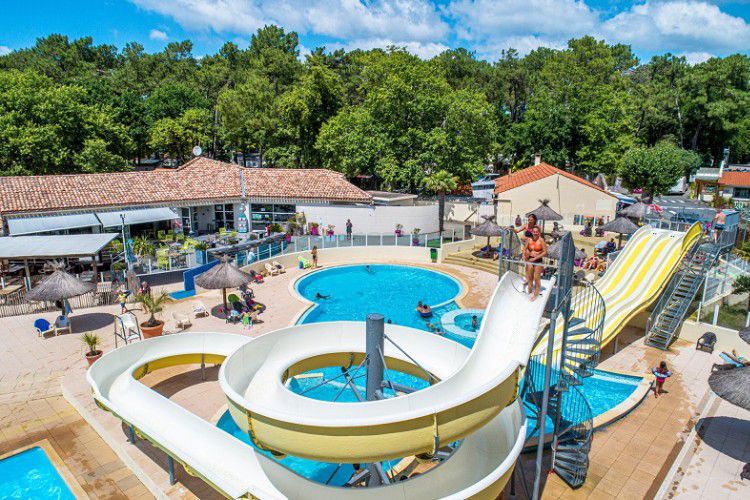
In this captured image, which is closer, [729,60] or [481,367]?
[481,367]

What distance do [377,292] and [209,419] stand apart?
1273cm

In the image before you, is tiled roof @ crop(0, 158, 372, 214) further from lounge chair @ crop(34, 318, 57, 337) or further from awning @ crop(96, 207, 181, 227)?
lounge chair @ crop(34, 318, 57, 337)

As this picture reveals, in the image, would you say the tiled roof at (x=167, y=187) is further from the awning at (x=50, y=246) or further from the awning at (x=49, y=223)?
the awning at (x=50, y=246)

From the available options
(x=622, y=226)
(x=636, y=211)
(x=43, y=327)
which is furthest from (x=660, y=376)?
(x=43, y=327)

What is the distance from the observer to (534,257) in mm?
9758

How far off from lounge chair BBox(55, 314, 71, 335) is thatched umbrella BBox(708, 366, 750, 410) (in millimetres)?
20429

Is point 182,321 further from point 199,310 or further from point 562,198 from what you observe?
point 562,198

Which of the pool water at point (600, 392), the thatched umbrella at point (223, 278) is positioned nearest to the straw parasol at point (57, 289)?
the thatched umbrella at point (223, 278)

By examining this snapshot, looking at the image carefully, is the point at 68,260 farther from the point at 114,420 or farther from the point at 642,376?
the point at 642,376

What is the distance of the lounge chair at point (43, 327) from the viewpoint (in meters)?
16.7

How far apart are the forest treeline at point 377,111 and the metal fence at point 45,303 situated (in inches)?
793

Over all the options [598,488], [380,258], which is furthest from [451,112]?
[598,488]

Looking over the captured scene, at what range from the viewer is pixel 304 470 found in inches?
423

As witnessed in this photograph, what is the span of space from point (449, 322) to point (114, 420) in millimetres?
12433
